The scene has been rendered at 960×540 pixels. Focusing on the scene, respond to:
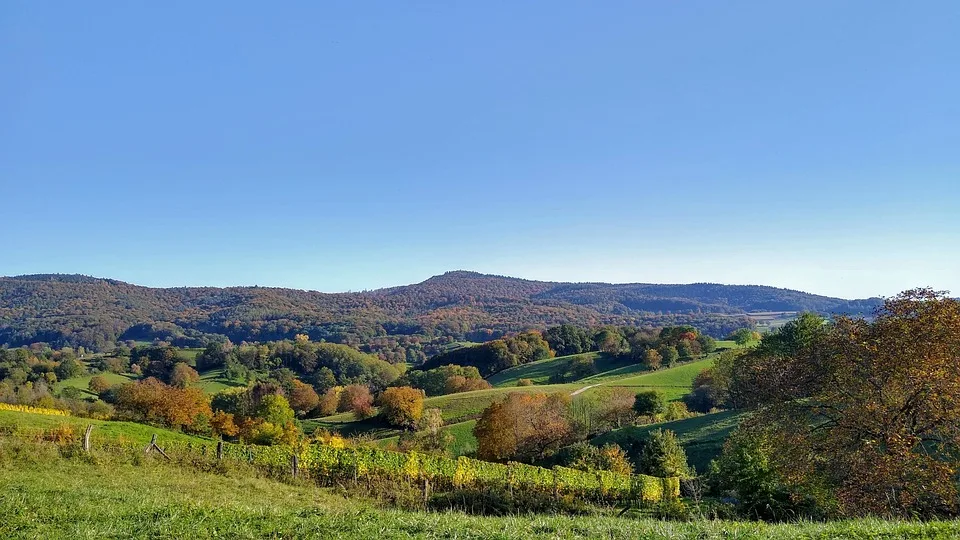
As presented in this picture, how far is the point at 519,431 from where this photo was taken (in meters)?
48.5

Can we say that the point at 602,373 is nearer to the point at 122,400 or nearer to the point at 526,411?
the point at 526,411

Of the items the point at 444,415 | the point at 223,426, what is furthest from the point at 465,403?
the point at 223,426

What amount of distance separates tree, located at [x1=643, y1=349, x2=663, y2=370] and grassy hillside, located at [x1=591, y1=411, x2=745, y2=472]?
4498cm

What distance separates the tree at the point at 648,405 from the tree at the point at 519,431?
12222 mm

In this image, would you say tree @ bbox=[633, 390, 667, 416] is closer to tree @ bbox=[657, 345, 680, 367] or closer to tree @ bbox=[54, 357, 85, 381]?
tree @ bbox=[657, 345, 680, 367]

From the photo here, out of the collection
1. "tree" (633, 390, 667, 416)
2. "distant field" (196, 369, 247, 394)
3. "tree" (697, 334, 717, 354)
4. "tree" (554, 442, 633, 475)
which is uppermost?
"tree" (697, 334, 717, 354)

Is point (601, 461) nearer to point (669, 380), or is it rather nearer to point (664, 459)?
point (664, 459)

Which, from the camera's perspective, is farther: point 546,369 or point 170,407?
point 546,369

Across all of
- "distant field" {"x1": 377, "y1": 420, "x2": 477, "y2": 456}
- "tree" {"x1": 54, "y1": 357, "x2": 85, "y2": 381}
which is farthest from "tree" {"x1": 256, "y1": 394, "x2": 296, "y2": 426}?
"tree" {"x1": 54, "y1": 357, "x2": 85, "y2": 381}

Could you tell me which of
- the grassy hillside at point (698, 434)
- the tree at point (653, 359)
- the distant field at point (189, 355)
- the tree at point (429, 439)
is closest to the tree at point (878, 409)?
the grassy hillside at point (698, 434)

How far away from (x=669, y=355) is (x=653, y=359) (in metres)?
4.85

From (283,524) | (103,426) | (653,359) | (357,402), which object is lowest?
(357,402)

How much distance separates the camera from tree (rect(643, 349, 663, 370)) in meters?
94.6

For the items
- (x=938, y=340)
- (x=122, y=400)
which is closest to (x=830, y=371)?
(x=938, y=340)
